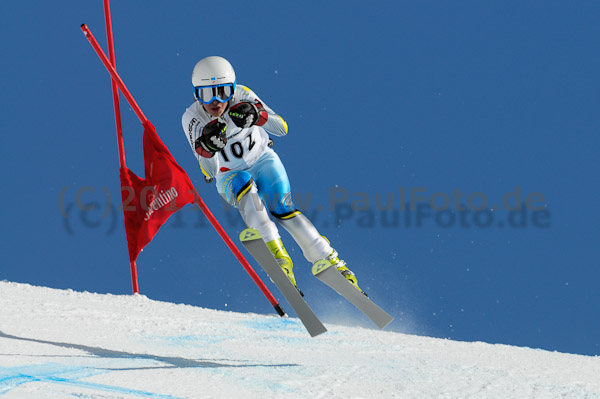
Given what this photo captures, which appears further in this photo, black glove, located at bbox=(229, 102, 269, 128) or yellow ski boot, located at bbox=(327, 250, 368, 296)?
yellow ski boot, located at bbox=(327, 250, 368, 296)

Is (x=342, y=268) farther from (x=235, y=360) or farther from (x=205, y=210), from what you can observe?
(x=205, y=210)

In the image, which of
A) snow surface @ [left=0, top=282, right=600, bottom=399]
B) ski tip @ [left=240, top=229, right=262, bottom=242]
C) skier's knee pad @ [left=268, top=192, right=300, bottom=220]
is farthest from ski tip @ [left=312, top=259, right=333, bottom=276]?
snow surface @ [left=0, top=282, right=600, bottom=399]

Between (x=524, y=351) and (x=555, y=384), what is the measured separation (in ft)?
4.85

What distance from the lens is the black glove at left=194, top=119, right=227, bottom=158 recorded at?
16.2 ft

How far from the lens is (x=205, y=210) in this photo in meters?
7.10

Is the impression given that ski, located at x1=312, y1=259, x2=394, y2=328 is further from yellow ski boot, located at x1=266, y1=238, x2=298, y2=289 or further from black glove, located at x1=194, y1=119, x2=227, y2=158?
black glove, located at x1=194, y1=119, x2=227, y2=158

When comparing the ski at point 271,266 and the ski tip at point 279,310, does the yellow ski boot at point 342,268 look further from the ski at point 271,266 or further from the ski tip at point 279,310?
the ski tip at point 279,310

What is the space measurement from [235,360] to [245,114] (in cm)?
171

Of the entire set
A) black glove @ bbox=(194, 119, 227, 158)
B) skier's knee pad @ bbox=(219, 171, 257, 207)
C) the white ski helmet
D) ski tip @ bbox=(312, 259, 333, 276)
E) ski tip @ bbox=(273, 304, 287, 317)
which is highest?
the white ski helmet

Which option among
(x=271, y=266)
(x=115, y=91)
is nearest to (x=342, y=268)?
(x=271, y=266)

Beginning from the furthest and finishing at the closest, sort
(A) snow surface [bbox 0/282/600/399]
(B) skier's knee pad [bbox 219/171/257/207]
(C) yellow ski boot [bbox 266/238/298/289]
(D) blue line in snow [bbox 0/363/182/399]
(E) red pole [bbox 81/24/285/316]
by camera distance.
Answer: (E) red pole [bbox 81/24/285/316], (B) skier's knee pad [bbox 219/171/257/207], (C) yellow ski boot [bbox 266/238/298/289], (A) snow surface [bbox 0/282/600/399], (D) blue line in snow [bbox 0/363/182/399]

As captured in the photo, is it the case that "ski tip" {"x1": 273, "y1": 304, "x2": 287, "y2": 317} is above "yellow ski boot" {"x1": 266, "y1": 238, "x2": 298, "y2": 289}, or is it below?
below

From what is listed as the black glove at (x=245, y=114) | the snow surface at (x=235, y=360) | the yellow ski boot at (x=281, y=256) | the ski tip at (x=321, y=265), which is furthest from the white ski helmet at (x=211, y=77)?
the snow surface at (x=235, y=360)

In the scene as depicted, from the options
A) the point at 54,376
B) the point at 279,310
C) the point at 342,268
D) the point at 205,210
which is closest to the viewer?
the point at 54,376
